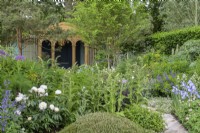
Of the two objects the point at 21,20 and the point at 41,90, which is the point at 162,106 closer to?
the point at 41,90

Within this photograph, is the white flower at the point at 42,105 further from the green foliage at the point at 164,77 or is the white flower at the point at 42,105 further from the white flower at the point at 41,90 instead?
the green foliage at the point at 164,77

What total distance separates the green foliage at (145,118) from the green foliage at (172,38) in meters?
9.21

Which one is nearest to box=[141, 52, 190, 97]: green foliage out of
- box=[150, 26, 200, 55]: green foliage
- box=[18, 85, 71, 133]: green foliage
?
box=[18, 85, 71, 133]: green foliage

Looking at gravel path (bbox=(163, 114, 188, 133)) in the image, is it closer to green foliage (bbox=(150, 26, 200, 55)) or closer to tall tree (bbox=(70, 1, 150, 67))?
green foliage (bbox=(150, 26, 200, 55))

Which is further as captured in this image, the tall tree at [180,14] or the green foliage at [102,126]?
the tall tree at [180,14]

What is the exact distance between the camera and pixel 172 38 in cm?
1402

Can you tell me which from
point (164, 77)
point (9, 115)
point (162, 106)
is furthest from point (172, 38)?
point (9, 115)

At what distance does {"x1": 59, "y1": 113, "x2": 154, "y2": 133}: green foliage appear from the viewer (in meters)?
2.97

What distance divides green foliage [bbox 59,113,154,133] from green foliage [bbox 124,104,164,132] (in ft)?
4.13

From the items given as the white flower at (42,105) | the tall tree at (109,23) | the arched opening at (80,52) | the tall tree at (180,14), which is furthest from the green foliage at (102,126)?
the tall tree at (180,14)

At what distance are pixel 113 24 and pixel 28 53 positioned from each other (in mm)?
5159

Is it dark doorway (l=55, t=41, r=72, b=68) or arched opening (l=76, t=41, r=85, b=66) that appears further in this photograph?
arched opening (l=76, t=41, r=85, b=66)

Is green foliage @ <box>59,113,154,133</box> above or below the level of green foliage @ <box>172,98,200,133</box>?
Result: above

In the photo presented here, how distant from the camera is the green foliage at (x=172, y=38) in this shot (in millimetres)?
13042
